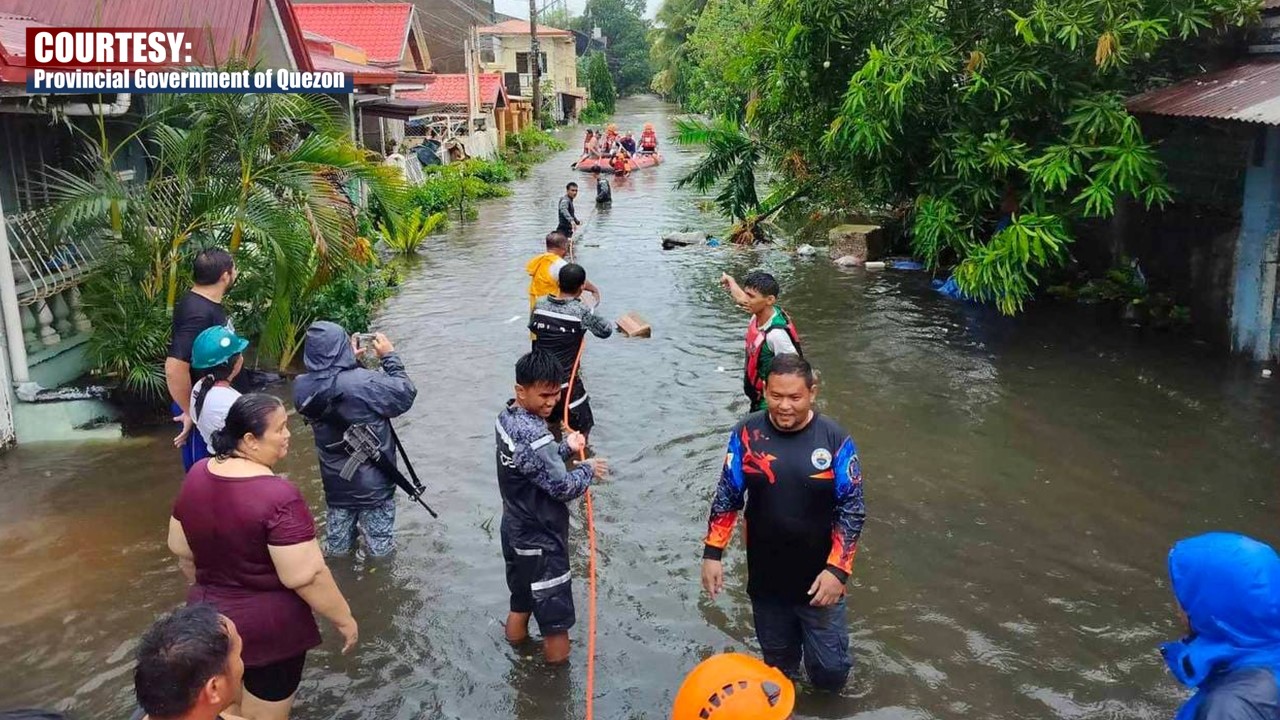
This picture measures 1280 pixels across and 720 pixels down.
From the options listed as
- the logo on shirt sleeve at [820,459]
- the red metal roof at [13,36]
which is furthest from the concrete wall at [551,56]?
the logo on shirt sleeve at [820,459]

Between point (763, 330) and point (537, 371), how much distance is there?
1.93 m

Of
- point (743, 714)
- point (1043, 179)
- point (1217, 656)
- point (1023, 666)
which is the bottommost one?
point (1023, 666)

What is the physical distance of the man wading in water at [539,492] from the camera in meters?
4.34

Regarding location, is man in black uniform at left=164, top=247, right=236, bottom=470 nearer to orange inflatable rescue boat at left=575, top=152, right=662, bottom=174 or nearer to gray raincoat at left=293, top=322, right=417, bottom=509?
gray raincoat at left=293, top=322, right=417, bottom=509

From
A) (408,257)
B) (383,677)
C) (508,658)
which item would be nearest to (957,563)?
(508,658)

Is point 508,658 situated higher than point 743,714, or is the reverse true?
point 743,714

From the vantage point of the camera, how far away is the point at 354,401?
5.17 metres

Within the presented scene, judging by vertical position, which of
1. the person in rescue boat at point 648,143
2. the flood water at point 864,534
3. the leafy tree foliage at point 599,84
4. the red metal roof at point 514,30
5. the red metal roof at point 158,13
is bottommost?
the flood water at point 864,534

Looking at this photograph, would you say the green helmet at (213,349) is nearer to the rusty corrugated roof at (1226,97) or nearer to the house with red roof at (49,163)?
the house with red roof at (49,163)

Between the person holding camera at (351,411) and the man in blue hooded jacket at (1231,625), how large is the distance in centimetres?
363

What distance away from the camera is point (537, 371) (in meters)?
4.29

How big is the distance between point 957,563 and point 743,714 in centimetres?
360

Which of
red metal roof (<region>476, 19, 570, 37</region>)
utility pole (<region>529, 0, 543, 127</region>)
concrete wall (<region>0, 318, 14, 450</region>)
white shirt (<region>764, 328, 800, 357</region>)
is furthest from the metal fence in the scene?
red metal roof (<region>476, 19, 570, 37</region>)

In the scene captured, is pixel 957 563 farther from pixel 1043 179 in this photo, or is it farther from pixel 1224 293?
pixel 1224 293
